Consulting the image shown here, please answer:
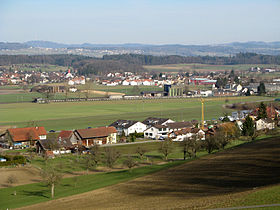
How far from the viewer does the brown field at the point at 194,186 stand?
54.0 ft

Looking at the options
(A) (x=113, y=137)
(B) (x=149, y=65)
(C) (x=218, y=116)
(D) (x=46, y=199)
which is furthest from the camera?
(B) (x=149, y=65)

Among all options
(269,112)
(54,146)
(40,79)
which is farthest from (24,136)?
(40,79)

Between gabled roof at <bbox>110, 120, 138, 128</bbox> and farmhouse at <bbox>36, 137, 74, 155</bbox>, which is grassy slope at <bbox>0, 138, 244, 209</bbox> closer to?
farmhouse at <bbox>36, 137, 74, 155</bbox>

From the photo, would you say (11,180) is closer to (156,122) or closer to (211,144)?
(211,144)

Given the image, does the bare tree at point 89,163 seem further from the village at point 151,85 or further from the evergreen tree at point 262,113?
the village at point 151,85

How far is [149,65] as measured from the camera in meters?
172

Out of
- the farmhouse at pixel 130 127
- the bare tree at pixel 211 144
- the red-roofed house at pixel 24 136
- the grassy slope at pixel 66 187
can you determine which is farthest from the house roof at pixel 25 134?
the bare tree at pixel 211 144

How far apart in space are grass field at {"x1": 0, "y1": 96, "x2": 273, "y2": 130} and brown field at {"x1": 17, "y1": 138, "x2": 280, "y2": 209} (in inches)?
887

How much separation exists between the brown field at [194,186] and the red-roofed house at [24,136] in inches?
627

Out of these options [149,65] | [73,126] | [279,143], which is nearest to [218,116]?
[73,126]

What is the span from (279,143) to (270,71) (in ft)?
378

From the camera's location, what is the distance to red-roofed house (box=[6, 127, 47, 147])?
3572 centimetres

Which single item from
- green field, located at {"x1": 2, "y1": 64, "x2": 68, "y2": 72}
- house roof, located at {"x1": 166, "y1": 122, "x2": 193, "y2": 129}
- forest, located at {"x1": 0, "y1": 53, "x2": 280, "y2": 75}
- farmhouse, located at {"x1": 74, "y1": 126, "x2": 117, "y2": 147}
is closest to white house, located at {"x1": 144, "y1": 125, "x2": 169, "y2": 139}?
house roof, located at {"x1": 166, "y1": 122, "x2": 193, "y2": 129}

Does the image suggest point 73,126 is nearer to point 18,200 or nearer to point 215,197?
point 18,200
